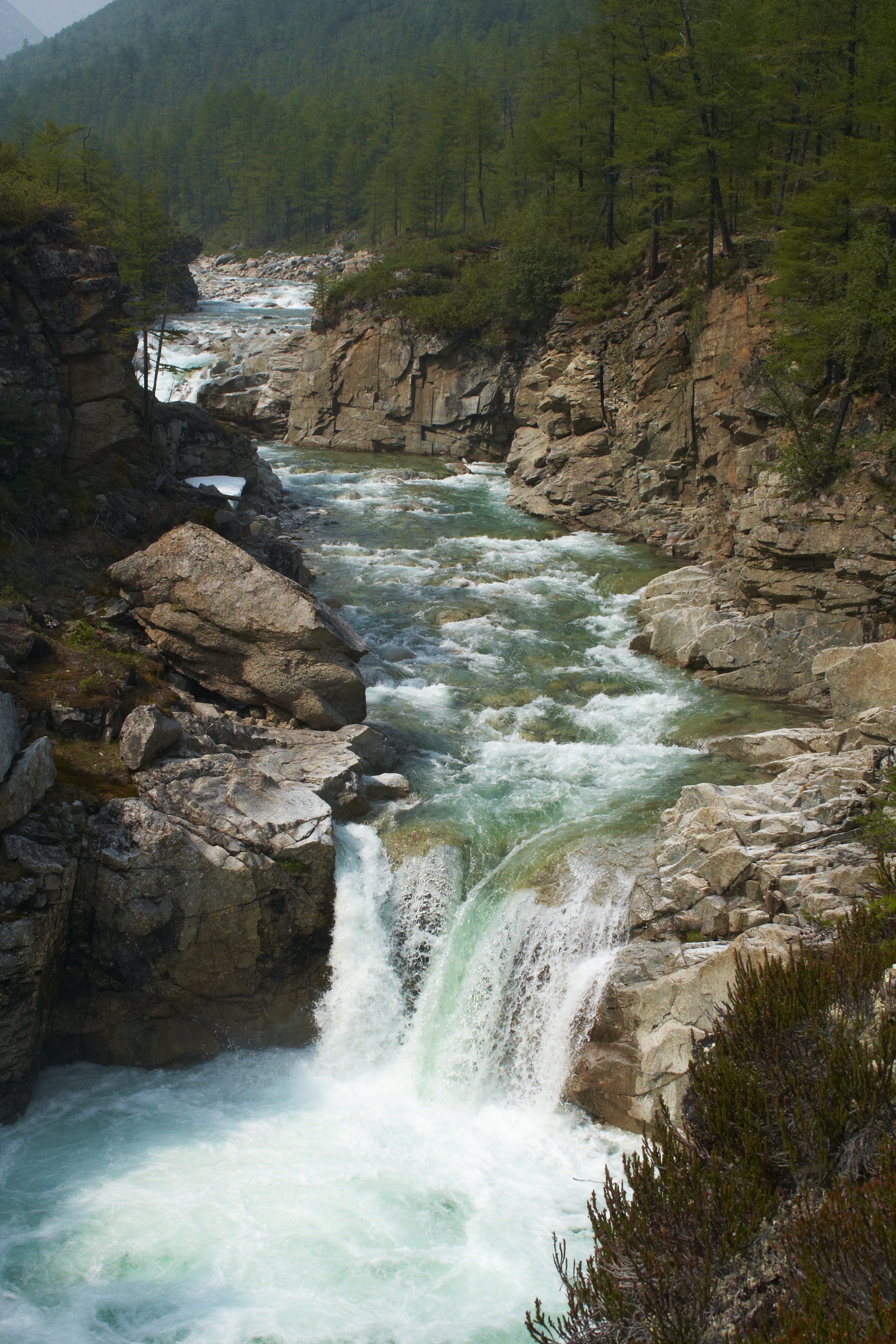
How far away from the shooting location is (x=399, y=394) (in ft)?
140

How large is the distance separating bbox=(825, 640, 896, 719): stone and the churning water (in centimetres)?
176

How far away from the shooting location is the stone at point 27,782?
416 inches

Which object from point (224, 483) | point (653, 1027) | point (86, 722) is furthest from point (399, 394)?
point (653, 1027)

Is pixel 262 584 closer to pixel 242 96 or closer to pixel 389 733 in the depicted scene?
pixel 389 733

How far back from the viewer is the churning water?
873 centimetres

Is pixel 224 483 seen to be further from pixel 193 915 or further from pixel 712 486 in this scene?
pixel 193 915

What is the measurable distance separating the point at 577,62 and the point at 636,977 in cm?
3962

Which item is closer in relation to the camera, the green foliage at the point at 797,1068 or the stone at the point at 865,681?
the green foliage at the point at 797,1068

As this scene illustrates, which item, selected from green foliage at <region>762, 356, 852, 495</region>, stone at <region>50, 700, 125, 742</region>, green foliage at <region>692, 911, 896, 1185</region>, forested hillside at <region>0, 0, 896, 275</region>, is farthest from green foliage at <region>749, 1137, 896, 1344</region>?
forested hillside at <region>0, 0, 896, 275</region>

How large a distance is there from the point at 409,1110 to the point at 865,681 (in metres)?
9.93

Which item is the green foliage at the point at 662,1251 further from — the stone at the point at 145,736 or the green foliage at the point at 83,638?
the green foliage at the point at 83,638

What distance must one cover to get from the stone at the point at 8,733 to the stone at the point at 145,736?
1.39 meters

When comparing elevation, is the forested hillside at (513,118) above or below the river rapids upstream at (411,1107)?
above

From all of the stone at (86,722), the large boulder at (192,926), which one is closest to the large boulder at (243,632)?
the stone at (86,722)
